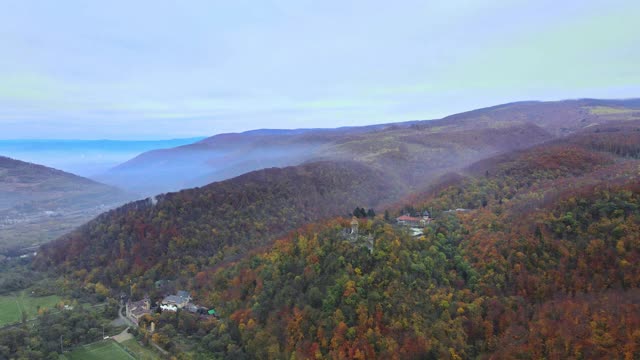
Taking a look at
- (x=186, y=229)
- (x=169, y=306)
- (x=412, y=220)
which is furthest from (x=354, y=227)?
(x=186, y=229)

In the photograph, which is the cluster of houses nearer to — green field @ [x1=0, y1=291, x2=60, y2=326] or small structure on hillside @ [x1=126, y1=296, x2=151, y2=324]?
small structure on hillside @ [x1=126, y1=296, x2=151, y2=324]

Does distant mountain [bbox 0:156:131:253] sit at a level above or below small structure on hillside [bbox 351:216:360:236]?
below

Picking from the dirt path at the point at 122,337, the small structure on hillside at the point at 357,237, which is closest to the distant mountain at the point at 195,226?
the dirt path at the point at 122,337

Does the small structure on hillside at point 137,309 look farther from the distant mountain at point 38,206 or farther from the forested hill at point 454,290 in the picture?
the distant mountain at point 38,206

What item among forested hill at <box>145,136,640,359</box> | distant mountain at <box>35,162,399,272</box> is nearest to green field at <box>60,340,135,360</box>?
forested hill at <box>145,136,640,359</box>

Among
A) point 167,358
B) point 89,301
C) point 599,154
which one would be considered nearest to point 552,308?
point 167,358

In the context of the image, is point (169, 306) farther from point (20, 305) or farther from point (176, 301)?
point (20, 305)
